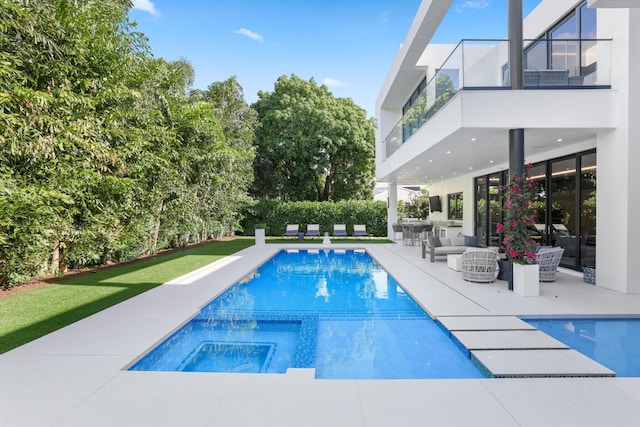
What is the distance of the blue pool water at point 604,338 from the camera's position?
4.07m

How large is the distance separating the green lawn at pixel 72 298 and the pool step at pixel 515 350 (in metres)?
5.76

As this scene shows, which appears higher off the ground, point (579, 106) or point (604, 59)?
point (604, 59)

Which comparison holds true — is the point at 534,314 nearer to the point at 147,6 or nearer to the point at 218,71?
the point at 147,6

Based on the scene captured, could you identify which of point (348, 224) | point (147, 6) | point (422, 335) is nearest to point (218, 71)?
point (147, 6)

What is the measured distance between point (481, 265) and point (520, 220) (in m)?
1.51

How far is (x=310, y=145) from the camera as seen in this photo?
22.3 m

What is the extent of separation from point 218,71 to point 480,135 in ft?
53.7

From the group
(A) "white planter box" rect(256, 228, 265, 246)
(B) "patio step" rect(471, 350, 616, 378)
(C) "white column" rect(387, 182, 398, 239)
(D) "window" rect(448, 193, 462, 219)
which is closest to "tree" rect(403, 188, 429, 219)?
(D) "window" rect(448, 193, 462, 219)

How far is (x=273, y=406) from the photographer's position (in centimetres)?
304

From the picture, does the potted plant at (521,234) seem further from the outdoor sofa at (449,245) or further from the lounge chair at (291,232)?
the lounge chair at (291,232)

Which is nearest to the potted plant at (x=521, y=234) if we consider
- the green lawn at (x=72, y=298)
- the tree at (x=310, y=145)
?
the green lawn at (x=72, y=298)

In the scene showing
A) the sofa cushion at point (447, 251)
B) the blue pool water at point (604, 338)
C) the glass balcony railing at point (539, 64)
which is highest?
the glass balcony railing at point (539, 64)

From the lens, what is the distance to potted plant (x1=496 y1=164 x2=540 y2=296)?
267 inches

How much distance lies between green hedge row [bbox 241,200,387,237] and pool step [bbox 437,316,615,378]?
15.9 m
